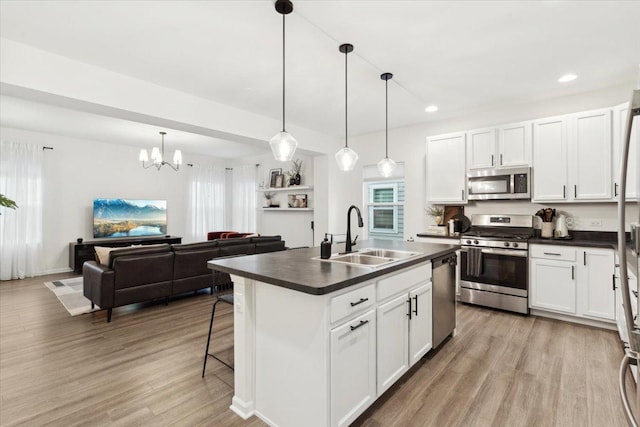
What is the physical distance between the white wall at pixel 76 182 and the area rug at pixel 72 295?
1.22m

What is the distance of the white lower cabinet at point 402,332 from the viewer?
206 centimetres

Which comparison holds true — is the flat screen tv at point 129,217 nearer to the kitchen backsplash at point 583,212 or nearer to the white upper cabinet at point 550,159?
the kitchen backsplash at point 583,212

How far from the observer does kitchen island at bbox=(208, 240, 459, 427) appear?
1646mm

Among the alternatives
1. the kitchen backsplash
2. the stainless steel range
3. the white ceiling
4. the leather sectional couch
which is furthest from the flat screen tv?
the kitchen backsplash

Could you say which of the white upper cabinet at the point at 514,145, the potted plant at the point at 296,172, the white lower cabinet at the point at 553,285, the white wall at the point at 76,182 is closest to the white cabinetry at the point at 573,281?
the white lower cabinet at the point at 553,285

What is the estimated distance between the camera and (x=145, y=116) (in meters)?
3.45

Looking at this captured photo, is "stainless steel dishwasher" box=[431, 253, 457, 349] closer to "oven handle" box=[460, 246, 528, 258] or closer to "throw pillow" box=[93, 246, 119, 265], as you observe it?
"oven handle" box=[460, 246, 528, 258]

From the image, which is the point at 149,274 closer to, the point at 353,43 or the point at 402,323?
the point at 402,323

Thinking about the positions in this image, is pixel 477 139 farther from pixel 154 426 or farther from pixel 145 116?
pixel 154 426

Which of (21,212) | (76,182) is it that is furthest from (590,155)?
(21,212)

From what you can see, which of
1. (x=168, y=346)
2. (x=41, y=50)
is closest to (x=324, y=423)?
(x=168, y=346)

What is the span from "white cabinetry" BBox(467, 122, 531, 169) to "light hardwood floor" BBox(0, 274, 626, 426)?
198 centimetres

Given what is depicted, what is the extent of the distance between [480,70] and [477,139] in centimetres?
126

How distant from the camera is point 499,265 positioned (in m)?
3.86
